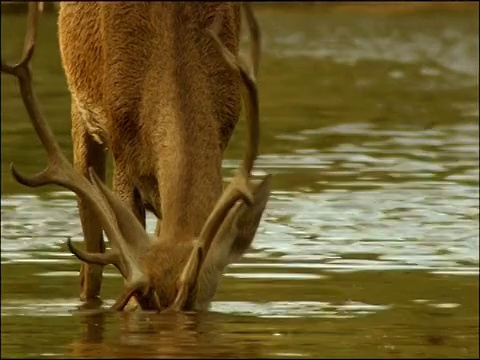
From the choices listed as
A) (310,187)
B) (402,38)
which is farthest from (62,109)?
(402,38)

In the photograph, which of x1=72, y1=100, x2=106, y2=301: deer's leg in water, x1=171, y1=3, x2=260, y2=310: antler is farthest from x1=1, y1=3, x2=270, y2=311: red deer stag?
x1=72, y1=100, x2=106, y2=301: deer's leg in water

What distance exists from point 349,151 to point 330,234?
5.32m

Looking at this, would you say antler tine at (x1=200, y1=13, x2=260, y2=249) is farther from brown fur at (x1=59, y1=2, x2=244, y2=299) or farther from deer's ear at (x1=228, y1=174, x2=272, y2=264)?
brown fur at (x1=59, y1=2, x2=244, y2=299)

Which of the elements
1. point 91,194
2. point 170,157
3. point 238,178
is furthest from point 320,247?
point 238,178

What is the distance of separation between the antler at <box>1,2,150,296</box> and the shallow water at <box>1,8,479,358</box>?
35cm

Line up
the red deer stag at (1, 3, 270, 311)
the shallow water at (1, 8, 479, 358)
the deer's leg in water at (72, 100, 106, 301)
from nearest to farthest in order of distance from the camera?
1. the red deer stag at (1, 3, 270, 311)
2. the shallow water at (1, 8, 479, 358)
3. the deer's leg in water at (72, 100, 106, 301)

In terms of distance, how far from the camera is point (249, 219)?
10.2 metres

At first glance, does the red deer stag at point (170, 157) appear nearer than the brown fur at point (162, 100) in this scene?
Yes

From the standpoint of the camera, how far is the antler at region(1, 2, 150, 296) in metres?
10.2

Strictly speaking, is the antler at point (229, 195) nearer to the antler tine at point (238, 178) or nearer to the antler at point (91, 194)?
the antler tine at point (238, 178)

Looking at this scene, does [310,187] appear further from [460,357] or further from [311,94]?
[311,94]

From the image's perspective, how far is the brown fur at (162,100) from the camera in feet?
34.6

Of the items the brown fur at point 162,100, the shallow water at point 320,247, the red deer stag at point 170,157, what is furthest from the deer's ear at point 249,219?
the shallow water at point 320,247

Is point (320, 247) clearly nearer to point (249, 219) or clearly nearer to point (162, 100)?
point (162, 100)
